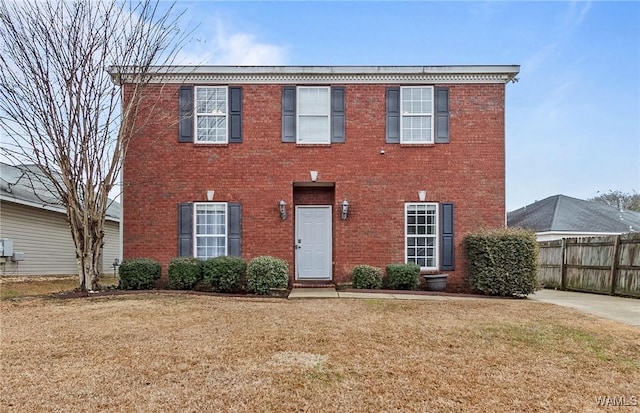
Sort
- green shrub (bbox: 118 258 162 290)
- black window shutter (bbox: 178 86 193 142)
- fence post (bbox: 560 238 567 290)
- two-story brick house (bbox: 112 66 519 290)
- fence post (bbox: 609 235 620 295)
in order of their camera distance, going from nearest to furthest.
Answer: green shrub (bbox: 118 258 162 290) < fence post (bbox: 609 235 620 295) < two-story brick house (bbox: 112 66 519 290) < black window shutter (bbox: 178 86 193 142) < fence post (bbox: 560 238 567 290)

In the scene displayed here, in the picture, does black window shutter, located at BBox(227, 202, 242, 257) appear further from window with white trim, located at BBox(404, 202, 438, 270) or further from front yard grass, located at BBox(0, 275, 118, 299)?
window with white trim, located at BBox(404, 202, 438, 270)

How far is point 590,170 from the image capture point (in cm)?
2264

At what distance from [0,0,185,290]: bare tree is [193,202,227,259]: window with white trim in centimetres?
224

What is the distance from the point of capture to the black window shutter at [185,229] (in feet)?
36.9

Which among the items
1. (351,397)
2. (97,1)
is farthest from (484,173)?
(97,1)

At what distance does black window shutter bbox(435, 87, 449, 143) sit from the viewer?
37.3ft

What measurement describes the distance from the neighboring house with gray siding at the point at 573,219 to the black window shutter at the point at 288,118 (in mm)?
12566

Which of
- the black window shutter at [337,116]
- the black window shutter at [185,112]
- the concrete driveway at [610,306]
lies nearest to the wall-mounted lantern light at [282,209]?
the black window shutter at [337,116]

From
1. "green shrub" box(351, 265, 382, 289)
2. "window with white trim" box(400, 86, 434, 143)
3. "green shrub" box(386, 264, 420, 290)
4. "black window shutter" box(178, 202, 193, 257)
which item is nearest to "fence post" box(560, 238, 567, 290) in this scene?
"green shrub" box(386, 264, 420, 290)

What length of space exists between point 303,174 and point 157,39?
4.70m

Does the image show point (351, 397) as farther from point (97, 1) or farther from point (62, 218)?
point (62, 218)

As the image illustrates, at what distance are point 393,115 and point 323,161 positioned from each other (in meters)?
2.16

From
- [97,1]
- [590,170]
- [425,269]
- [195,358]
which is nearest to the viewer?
[195,358]

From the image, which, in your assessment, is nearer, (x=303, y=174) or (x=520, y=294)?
(x=520, y=294)
